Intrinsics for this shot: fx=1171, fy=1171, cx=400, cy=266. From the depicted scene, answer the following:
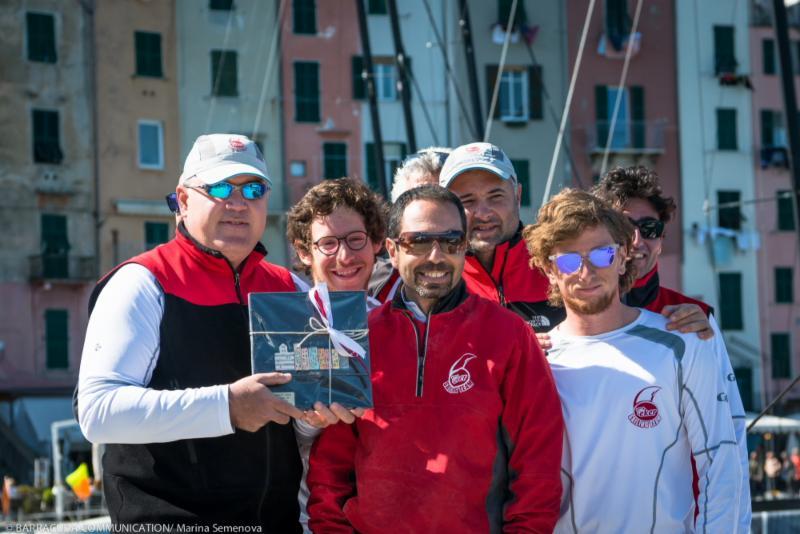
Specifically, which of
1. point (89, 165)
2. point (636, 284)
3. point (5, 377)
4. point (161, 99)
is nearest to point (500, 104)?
point (161, 99)

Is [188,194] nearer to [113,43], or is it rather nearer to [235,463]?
[235,463]

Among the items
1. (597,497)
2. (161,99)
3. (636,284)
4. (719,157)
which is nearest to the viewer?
(597,497)

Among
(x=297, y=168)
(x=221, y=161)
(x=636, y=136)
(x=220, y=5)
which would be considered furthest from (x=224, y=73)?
(x=221, y=161)

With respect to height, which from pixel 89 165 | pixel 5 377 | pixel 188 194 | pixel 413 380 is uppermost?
pixel 89 165

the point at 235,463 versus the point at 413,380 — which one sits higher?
the point at 413,380

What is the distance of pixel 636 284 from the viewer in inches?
208

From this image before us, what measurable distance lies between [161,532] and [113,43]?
32.5 m

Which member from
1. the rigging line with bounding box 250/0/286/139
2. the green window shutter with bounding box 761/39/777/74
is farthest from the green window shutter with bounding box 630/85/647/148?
the rigging line with bounding box 250/0/286/139

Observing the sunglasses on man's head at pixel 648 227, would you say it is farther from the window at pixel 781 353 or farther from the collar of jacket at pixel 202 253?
the window at pixel 781 353

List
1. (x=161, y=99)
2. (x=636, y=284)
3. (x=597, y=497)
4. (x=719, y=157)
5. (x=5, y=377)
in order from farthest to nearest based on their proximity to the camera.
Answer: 1. (x=719, y=157)
2. (x=161, y=99)
3. (x=5, y=377)
4. (x=636, y=284)
5. (x=597, y=497)

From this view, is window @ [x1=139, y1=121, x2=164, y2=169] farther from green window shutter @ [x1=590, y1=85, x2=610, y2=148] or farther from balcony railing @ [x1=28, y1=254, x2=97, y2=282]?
green window shutter @ [x1=590, y1=85, x2=610, y2=148]

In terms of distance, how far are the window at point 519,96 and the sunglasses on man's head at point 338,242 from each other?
32968 mm

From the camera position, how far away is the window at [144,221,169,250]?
34688mm

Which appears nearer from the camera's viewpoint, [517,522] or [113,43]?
[517,522]
